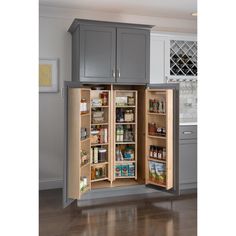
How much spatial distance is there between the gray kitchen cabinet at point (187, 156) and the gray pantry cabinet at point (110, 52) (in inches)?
38.7

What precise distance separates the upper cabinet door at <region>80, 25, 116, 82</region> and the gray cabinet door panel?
56.8 inches

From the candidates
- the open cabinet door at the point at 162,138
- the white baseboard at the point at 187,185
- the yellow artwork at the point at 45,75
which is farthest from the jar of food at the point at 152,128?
the yellow artwork at the point at 45,75

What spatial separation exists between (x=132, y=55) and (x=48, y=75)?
1.28 metres

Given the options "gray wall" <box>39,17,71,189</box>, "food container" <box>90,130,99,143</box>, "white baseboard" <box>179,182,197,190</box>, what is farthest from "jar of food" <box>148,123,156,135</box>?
"gray wall" <box>39,17,71,189</box>

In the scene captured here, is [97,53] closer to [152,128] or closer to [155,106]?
[155,106]

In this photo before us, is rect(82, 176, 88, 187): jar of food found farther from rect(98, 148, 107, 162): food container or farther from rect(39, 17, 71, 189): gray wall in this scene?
rect(39, 17, 71, 189): gray wall

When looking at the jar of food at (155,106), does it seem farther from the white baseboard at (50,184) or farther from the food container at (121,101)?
the white baseboard at (50,184)

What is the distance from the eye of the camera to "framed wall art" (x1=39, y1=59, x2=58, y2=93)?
4.47m

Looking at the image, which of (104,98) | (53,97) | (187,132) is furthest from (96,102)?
(187,132)

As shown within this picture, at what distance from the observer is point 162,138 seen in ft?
13.9

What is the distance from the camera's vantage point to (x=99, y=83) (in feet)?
13.4
